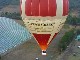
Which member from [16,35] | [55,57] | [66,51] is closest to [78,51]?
[66,51]

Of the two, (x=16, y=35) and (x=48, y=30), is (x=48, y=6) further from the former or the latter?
(x=16, y=35)

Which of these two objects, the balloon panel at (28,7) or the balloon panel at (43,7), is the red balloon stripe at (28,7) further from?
the balloon panel at (43,7)

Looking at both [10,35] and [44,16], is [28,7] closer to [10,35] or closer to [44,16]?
[44,16]

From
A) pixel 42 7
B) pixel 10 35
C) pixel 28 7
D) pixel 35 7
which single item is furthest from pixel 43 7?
pixel 10 35

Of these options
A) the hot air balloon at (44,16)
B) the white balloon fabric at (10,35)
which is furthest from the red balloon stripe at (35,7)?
the white balloon fabric at (10,35)

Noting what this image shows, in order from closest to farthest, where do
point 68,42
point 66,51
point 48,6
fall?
point 48,6 < point 66,51 < point 68,42

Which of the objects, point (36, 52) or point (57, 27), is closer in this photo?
point (57, 27)
